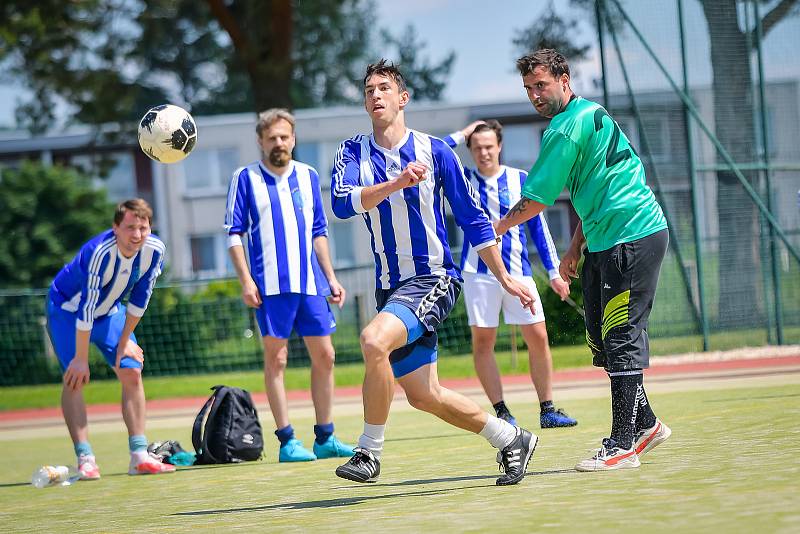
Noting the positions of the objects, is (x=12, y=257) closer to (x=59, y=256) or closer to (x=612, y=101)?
(x=59, y=256)

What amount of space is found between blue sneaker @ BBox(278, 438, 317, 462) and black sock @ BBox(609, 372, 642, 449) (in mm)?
2800

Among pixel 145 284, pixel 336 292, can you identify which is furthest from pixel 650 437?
pixel 145 284

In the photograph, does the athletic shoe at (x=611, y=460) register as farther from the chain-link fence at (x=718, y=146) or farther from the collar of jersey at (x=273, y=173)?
the chain-link fence at (x=718, y=146)

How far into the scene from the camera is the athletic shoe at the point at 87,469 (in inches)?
328

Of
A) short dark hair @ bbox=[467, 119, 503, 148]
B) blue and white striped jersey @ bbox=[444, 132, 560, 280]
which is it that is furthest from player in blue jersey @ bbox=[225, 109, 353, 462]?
short dark hair @ bbox=[467, 119, 503, 148]

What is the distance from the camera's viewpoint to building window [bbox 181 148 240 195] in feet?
142

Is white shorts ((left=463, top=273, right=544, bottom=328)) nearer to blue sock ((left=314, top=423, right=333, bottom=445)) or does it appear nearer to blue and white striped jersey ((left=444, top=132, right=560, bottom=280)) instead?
blue and white striped jersey ((left=444, top=132, right=560, bottom=280))

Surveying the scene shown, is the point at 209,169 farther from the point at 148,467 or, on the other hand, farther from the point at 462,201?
the point at 462,201

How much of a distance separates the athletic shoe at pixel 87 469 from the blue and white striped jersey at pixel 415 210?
3285 mm

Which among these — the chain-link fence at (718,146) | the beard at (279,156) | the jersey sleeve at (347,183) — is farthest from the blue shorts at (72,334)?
the chain-link fence at (718,146)

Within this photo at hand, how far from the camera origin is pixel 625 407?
613cm

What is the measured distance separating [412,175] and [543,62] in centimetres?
123

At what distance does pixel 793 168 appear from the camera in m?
15.7

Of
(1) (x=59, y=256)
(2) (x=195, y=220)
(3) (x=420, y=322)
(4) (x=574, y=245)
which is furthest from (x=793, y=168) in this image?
(2) (x=195, y=220)
